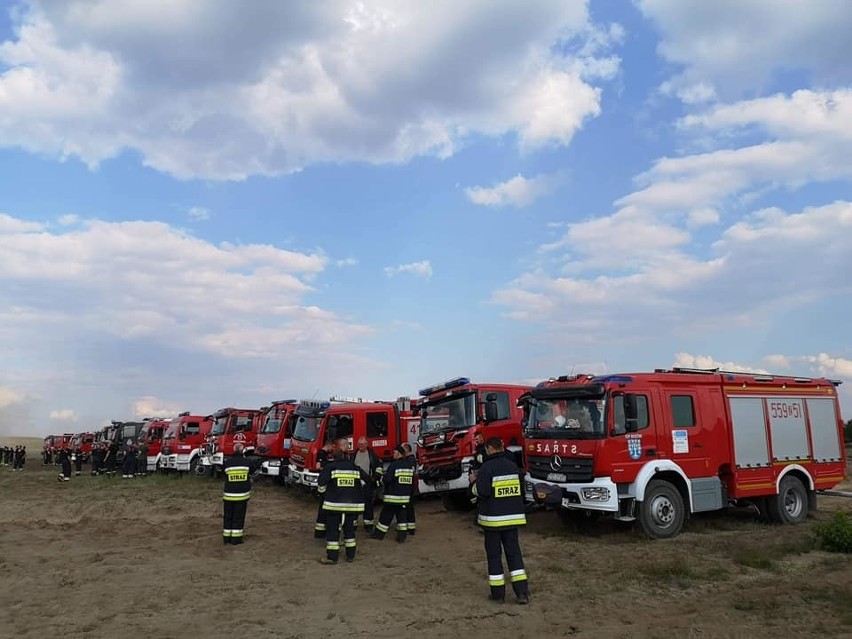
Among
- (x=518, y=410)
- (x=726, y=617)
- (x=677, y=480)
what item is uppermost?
(x=518, y=410)

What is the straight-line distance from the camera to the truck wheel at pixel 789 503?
12.2 m

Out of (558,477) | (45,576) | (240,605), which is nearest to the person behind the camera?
(240,605)

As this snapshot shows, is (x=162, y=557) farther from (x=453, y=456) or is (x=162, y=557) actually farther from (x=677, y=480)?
(x=677, y=480)

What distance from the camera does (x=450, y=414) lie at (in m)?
13.8

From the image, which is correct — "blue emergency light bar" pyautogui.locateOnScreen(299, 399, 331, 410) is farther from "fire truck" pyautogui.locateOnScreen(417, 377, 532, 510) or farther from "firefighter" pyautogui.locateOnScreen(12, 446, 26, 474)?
"firefighter" pyautogui.locateOnScreen(12, 446, 26, 474)

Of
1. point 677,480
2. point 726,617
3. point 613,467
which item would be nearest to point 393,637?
point 726,617

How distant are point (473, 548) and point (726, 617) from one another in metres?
4.50

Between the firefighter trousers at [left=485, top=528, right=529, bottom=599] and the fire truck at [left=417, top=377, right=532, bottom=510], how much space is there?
5.68 metres

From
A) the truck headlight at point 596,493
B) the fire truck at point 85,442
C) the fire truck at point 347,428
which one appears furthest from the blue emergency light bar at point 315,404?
the fire truck at point 85,442

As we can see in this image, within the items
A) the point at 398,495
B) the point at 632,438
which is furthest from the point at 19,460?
the point at 632,438

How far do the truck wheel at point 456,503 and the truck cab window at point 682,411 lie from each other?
5.37 metres

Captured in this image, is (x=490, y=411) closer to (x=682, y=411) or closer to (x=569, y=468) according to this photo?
(x=569, y=468)

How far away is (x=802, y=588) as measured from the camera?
7.52 metres

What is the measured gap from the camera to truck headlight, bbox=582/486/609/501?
10023 mm
